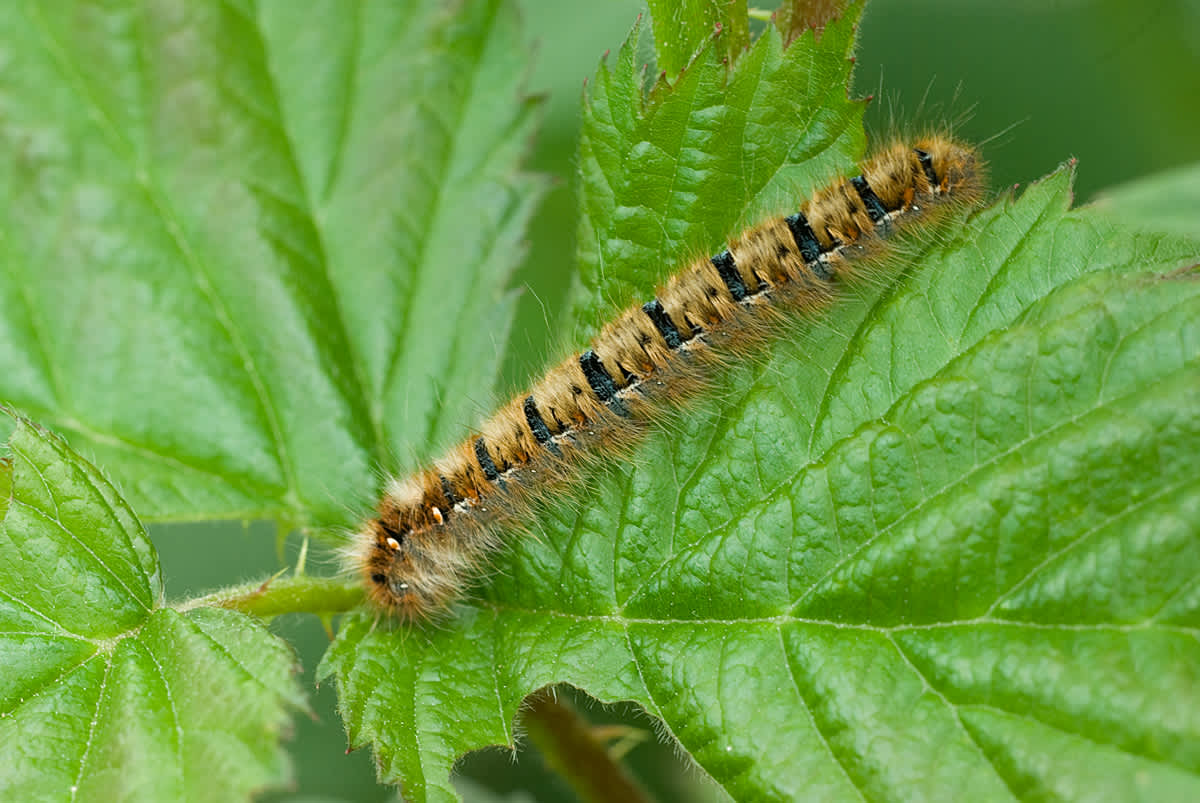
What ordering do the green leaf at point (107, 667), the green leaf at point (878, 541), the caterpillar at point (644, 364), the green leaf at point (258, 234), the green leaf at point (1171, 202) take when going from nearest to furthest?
1. the green leaf at point (1171, 202)
2. the green leaf at point (878, 541)
3. the green leaf at point (107, 667)
4. the caterpillar at point (644, 364)
5. the green leaf at point (258, 234)

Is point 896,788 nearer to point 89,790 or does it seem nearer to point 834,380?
point 834,380

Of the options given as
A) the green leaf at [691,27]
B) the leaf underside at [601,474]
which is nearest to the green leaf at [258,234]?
the leaf underside at [601,474]

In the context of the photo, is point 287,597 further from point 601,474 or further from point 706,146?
point 706,146

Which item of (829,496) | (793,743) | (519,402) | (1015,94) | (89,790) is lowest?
(793,743)

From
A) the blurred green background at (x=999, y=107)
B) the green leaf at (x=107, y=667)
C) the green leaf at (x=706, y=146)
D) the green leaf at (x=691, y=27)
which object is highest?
the blurred green background at (x=999, y=107)

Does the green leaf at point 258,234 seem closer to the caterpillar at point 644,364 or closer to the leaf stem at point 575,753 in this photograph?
the caterpillar at point 644,364

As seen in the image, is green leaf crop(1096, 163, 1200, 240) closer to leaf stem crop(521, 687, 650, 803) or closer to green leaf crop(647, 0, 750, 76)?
green leaf crop(647, 0, 750, 76)

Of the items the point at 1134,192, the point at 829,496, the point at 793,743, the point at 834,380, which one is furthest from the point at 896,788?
the point at 1134,192
